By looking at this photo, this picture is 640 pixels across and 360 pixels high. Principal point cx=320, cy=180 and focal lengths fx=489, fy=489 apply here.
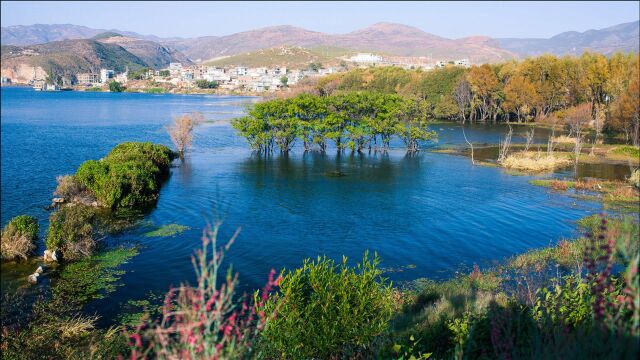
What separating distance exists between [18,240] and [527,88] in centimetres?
8012

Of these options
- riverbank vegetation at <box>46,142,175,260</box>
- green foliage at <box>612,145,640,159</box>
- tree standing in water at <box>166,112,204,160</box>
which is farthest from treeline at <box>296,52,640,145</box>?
riverbank vegetation at <box>46,142,175,260</box>

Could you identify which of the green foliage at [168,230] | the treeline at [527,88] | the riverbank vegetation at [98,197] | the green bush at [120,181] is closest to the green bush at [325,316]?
the riverbank vegetation at [98,197]

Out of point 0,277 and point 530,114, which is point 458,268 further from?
point 530,114

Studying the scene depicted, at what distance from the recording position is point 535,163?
45.1m

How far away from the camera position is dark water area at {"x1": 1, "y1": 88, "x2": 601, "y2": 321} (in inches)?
859

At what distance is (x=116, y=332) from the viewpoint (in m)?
14.6

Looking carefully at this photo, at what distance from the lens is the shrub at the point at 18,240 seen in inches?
808

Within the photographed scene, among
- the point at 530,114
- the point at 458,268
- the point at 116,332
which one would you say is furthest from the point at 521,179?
the point at 530,114

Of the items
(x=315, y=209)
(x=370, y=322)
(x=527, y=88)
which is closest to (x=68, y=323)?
(x=370, y=322)

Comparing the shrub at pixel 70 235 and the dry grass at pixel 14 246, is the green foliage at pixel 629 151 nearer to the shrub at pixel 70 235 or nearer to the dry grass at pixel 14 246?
the shrub at pixel 70 235

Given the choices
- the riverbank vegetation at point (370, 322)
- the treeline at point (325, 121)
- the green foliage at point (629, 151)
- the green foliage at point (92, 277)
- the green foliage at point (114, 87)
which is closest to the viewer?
the riverbank vegetation at point (370, 322)

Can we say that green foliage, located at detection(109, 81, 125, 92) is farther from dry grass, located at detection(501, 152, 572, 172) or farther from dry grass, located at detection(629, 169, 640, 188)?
dry grass, located at detection(629, 169, 640, 188)

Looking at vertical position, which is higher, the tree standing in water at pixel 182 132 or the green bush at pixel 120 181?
the tree standing in water at pixel 182 132

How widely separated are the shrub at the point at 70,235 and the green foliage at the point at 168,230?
3301 mm
